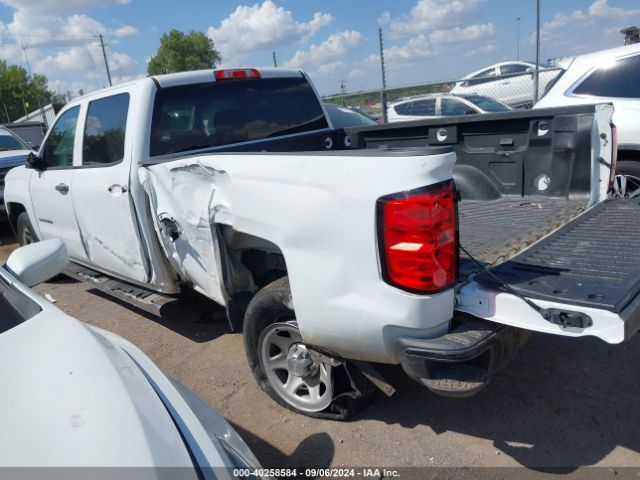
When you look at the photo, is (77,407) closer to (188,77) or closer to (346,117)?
(188,77)

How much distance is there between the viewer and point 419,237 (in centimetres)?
213

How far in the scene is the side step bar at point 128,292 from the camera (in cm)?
395

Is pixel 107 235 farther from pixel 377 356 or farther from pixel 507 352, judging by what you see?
pixel 507 352

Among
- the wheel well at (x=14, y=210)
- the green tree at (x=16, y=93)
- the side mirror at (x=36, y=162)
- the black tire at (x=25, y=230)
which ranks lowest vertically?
the black tire at (x=25, y=230)

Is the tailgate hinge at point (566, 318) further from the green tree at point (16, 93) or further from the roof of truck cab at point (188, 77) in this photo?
the green tree at point (16, 93)

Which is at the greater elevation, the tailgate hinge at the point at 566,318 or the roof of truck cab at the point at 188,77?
the roof of truck cab at the point at 188,77

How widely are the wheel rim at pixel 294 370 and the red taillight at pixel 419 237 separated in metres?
0.80

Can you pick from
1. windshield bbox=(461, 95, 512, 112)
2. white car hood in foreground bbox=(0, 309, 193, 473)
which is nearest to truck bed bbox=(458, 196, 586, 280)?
white car hood in foreground bbox=(0, 309, 193, 473)

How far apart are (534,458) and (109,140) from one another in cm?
367

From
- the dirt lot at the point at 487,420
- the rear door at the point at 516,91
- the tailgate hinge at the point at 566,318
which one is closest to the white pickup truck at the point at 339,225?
the tailgate hinge at the point at 566,318

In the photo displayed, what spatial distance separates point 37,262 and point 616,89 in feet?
18.7

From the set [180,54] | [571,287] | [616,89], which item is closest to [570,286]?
[571,287]

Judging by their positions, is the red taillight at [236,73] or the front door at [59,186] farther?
the front door at [59,186]

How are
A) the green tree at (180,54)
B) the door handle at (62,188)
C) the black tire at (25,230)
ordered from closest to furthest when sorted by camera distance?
the door handle at (62,188) → the black tire at (25,230) → the green tree at (180,54)
